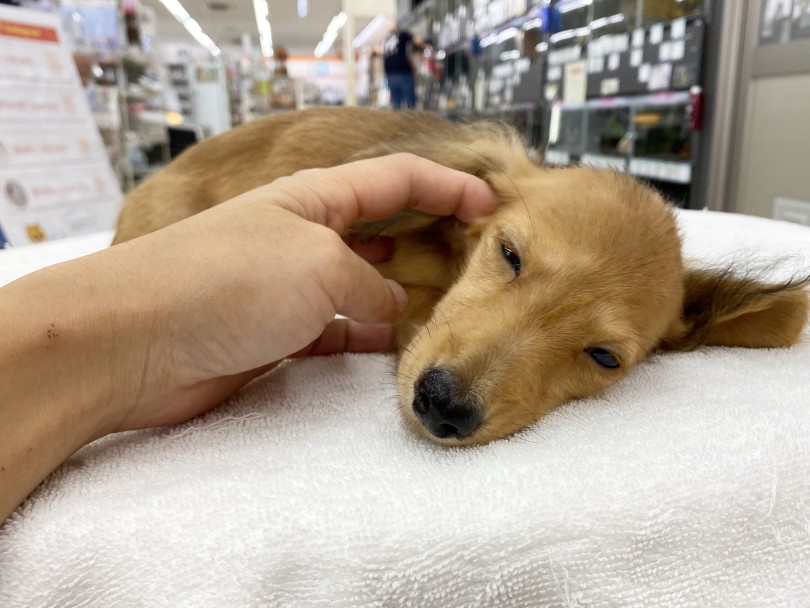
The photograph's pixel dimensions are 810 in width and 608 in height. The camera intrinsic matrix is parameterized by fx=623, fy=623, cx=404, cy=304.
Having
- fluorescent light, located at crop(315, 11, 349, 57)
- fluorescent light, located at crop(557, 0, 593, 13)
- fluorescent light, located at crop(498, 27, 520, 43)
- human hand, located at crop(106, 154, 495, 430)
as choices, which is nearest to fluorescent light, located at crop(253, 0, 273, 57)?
fluorescent light, located at crop(315, 11, 349, 57)

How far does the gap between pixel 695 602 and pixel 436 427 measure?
0.40m

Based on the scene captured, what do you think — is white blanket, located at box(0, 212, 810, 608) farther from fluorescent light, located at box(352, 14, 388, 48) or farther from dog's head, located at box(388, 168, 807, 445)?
fluorescent light, located at box(352, 14, 388, 48)

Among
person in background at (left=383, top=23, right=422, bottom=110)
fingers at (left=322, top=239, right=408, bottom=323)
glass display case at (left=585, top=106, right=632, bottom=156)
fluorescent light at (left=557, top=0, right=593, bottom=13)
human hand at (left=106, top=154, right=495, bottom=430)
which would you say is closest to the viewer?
human hand at (left=106, top=154, right=495, bottom=430)

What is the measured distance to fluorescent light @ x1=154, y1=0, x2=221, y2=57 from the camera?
1856 cm

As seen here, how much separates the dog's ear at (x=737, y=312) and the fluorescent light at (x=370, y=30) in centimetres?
1665

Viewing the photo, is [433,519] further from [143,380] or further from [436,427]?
[143,380]

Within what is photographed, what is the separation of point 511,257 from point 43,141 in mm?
4580

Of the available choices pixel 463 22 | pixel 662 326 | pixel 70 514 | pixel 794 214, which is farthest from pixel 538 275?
pixel 463 22

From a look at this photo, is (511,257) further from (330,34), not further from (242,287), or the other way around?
(330,34)

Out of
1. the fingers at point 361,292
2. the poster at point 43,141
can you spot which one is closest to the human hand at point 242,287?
the fingers at point 361,292

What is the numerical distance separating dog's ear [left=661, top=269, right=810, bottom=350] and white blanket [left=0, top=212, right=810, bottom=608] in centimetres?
42

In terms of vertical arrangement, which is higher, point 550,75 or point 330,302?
point 550,75

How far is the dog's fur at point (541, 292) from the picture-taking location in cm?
104

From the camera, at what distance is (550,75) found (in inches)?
235
